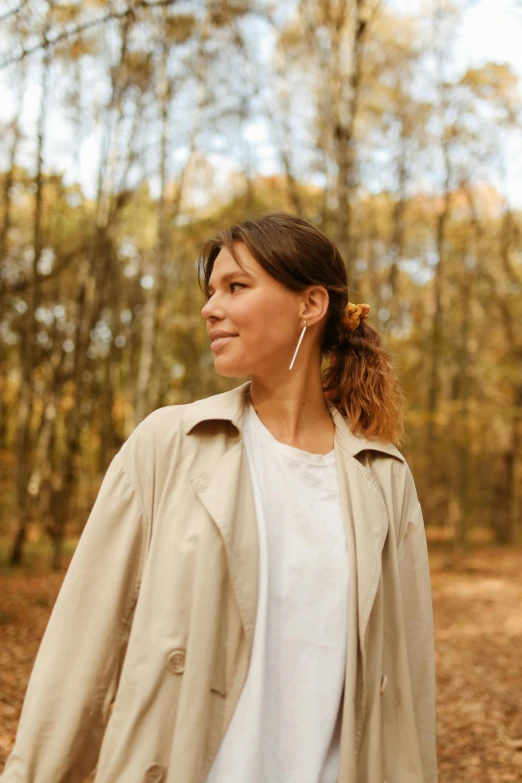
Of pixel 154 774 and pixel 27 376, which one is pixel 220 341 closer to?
pixel 154 774

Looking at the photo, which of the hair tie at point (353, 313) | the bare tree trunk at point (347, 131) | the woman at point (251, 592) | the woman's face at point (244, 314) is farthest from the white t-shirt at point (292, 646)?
the bare tree trunk at point (347, 131)

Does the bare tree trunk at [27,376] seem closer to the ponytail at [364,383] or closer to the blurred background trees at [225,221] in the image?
the blurred background trees at [225,221]

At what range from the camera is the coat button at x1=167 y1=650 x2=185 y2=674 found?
1484 millimetres

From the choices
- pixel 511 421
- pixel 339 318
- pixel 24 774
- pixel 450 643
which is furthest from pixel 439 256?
pixel 24 774

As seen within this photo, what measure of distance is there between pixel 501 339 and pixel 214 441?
59.3 feet

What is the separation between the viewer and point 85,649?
4.93ft

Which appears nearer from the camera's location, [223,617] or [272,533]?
[223,617]

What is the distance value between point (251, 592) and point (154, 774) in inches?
16.6

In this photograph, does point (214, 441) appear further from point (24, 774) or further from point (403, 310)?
point (403, 310)

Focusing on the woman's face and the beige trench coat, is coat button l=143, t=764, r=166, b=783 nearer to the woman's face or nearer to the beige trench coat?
the beige trench coat

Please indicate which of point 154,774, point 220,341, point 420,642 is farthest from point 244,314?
point 154,774

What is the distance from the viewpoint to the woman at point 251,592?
147cm

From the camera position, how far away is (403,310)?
19.6m

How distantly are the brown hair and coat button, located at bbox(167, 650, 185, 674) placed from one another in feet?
2.53
